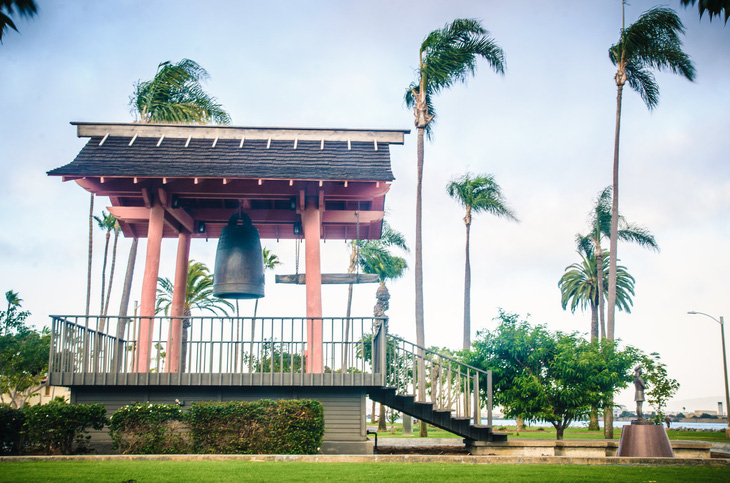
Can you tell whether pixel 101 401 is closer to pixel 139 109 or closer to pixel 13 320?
pixel 139 109

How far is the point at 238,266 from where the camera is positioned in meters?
14.2

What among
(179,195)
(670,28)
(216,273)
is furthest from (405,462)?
(670,28)

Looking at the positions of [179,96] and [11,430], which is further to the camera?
[179,96]

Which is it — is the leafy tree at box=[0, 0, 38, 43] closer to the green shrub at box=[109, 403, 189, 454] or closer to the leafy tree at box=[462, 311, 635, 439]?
the green shrub at box=[109, 403, 189, 454]

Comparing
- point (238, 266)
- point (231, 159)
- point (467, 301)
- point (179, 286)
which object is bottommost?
point (179, 286)

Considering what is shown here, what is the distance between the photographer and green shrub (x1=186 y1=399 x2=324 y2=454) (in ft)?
41.3

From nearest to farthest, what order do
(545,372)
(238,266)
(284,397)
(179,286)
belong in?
(238,266)
(284,397)
(179,286)
(545,372)

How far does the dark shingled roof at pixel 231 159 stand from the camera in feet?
48.9

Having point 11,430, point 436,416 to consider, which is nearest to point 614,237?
point 436,416

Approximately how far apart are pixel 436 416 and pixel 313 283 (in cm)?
410

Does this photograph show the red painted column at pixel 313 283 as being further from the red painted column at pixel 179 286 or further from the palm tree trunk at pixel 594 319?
the palm tree trunk at pixel 594 319

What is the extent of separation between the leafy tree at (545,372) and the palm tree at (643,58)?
45.1 ft

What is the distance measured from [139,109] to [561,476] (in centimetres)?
2821

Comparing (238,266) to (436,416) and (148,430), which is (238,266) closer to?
(148,430)
